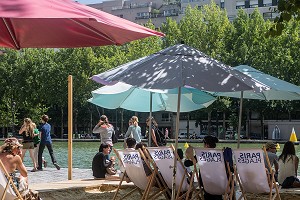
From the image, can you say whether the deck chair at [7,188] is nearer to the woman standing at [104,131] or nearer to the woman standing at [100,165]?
the woman standing at [100,165]

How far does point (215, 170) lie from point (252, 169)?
0.52m

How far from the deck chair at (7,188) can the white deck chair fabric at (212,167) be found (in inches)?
106

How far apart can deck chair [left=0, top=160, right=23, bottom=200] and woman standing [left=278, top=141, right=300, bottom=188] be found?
5164 mm

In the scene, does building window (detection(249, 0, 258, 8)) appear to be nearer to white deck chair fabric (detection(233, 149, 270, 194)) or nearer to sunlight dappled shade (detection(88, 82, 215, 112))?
sunlight dappled shade (detection(88, 82, 215, 112))

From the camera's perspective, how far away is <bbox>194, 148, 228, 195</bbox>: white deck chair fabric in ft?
27.2

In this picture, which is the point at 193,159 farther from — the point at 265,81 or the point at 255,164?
the point at 265,81

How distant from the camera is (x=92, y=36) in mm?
7062

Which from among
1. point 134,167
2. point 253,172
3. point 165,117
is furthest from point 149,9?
point 253,172

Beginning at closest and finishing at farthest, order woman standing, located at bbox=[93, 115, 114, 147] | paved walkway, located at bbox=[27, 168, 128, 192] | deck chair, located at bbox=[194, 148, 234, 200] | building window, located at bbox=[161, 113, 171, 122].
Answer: deck chair, located at bbox=[194, 148, 234, 200] < paved walkway, located at bbox=[27, 168, 128, 192] < woman standing, located at bbox=[93, 115, 114, 147] < building window, located at bbox=[161, 113, 171, 122]

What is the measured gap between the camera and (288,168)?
10.3 m

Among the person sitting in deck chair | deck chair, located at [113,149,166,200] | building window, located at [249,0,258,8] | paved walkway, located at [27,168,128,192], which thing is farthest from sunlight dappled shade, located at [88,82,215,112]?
building window, located at [249,0,258,8]

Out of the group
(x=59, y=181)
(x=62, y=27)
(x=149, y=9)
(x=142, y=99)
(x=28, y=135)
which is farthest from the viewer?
(x=149, y=9)

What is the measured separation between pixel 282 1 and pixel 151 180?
10.2 ft

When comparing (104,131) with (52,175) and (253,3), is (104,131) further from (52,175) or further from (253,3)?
(253,3)
